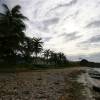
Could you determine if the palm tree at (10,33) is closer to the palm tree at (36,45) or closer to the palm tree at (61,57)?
the palm tree at (36,45)

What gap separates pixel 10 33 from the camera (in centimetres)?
3447

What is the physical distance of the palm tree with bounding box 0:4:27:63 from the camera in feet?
113

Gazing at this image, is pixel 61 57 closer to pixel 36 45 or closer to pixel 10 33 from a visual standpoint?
pixel 36 45

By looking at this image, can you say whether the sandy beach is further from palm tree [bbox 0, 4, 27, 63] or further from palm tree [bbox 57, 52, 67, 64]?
palm tree [bbox 57, 52, 67, 64]

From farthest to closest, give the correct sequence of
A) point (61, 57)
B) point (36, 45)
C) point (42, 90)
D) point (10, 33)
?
1. point (61, 57)
2. point (36, 45)
3. point (10, 33)
4. point (42, 90)

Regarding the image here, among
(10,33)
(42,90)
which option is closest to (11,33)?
(10,33)

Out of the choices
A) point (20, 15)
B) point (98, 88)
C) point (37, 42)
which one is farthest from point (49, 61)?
point (98, 88)

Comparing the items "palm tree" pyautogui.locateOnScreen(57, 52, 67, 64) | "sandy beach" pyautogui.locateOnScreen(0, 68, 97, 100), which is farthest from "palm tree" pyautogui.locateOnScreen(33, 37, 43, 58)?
"sandy beach" pyautogui.locateOnScreen(0, 68, 97, 100)

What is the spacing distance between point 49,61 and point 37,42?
19.9 m

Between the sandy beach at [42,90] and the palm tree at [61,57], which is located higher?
the palm tree at [61,57]

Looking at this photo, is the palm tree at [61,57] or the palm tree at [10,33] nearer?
the palm tree at [10,33]

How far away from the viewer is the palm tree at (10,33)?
34.4m

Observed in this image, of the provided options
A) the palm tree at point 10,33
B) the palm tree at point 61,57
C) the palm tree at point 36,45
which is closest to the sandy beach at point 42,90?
the palm tree at point 10,33

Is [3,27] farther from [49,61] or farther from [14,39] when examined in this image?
[49,61]
